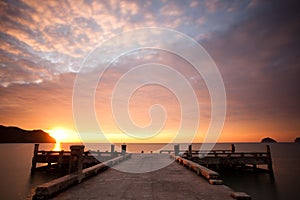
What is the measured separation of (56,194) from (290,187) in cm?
3171

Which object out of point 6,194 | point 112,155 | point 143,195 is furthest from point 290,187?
point 6,194

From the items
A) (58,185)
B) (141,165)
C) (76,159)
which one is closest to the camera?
(58,185)

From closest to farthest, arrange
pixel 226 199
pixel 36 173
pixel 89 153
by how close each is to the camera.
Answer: pixel 226 199 < pixel 89 153 < pixel 36 173

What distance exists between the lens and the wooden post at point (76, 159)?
961 cm

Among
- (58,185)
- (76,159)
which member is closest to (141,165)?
(76,159)

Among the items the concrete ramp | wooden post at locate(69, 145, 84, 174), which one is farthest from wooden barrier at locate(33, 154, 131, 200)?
the concrete ramp

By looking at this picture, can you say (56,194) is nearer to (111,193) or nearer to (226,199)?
(111,193)

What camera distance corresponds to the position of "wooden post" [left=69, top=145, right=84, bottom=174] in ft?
31.5

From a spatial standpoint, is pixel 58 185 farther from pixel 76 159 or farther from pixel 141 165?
pixel 141 165

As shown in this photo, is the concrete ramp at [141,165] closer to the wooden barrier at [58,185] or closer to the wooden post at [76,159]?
the wooden barrier at [58,185]

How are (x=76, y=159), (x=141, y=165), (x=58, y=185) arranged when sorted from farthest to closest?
(x=141, y=165), (x=76, y=159), (x=58, y=185)

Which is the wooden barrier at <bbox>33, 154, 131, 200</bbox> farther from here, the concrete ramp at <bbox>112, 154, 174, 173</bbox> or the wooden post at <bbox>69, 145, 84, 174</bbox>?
the concrete ramp at <bbox>112, 154, 174, 173</bbox>

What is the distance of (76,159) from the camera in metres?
9.76

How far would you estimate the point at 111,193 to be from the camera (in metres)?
7.77
